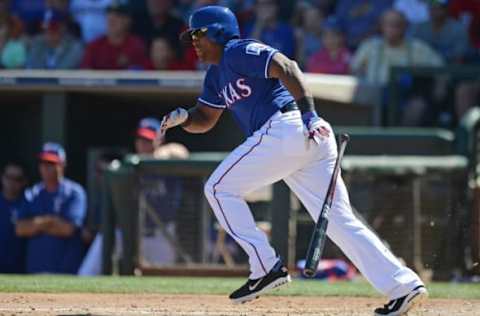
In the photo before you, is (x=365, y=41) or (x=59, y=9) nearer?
(x=365, y=41)

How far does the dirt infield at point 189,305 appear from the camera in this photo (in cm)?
595

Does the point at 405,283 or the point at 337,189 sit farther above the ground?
the point at 337,189

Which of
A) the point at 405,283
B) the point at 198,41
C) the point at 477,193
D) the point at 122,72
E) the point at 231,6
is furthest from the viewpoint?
the point at 231,6

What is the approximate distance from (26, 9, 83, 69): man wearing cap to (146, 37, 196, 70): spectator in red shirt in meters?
0.89

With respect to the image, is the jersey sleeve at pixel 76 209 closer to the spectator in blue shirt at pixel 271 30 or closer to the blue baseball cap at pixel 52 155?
the blue baseball cap at pixel 52 155

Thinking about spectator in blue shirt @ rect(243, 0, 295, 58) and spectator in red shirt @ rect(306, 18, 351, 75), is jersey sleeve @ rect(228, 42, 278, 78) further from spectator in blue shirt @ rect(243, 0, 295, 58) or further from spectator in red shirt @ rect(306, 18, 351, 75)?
spectator in red shirt @ rect(306, 18, 351, 75)

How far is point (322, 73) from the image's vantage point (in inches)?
480

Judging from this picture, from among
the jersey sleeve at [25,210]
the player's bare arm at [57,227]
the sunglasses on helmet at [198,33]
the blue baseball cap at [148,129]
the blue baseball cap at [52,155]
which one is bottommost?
the player's bare arm at [57,227]

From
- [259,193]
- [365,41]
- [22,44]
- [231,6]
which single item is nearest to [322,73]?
[365,41]

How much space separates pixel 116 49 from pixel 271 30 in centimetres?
175

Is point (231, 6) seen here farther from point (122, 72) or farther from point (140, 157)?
point (140, 157)

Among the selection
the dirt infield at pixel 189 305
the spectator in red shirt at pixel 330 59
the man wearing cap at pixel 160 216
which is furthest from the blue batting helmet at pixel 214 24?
the spectator in red shirt at pixel 330 59

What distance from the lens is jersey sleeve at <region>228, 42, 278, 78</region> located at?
554 centimetres

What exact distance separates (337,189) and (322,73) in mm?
6654
